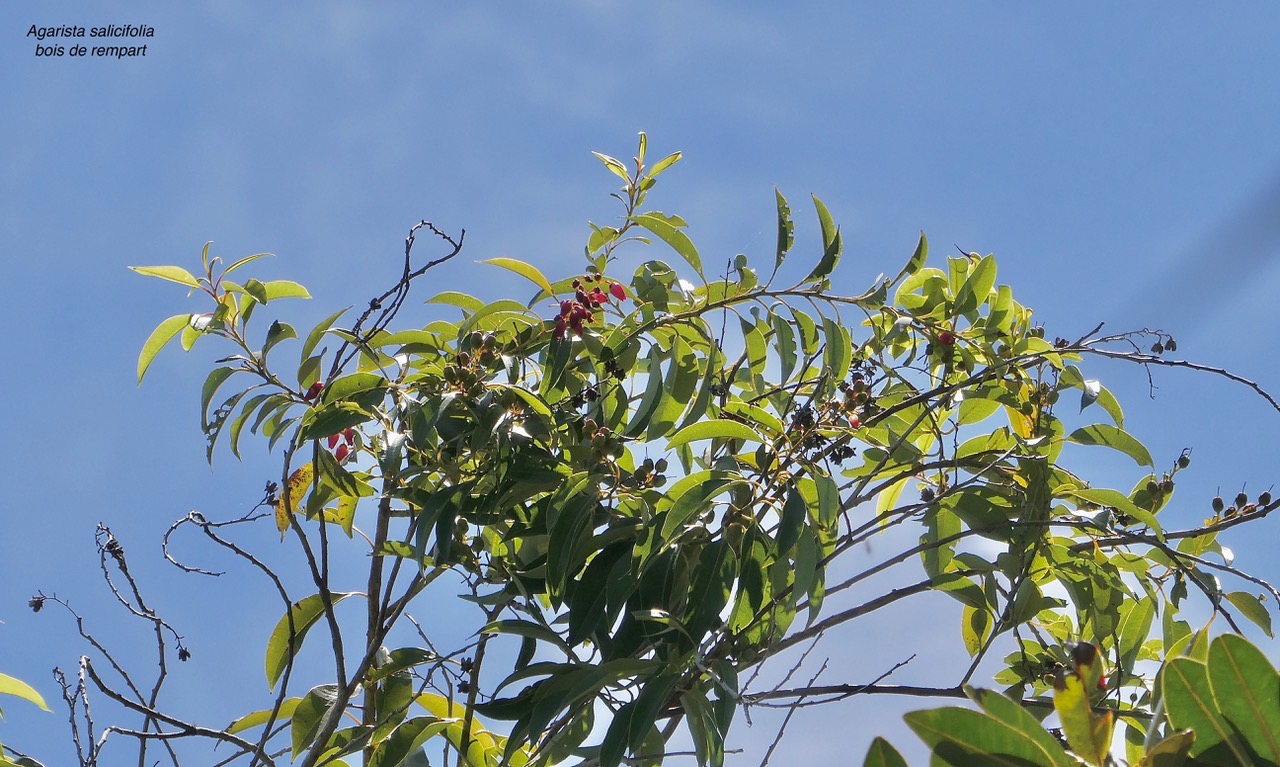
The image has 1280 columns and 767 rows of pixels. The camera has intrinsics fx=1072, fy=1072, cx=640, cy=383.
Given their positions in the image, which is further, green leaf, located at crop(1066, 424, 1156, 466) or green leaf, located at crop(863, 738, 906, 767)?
Result: green leaf, located at crop(1066, 424, 1156, 466)

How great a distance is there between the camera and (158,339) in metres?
1.86

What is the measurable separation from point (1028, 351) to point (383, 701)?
129 cm

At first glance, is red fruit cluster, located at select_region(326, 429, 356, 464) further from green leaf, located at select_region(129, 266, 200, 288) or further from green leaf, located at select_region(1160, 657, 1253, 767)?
green leaf, located at select_region(1160, 657, 1253, 767)

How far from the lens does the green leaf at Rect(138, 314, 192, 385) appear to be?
1.84 meters

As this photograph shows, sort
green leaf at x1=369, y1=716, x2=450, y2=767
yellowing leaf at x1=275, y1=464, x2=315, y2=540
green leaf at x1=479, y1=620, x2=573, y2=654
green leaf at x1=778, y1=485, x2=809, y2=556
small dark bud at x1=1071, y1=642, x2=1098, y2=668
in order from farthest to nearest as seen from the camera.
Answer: yellowing leaf at x1=275, y1=464, x2=315, y2=540 < green leaf at x1=369, y1=716, x2=450, y2=767 < green leaf at x1=479, y1=620, x2=573, y2=654 < green leaf at x1=778, y1=485, x2=809, y2=556 < small dark bud at x1=1071, y1=642, x2=1098, y2=668

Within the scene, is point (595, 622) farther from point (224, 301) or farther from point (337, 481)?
point (224, 301)

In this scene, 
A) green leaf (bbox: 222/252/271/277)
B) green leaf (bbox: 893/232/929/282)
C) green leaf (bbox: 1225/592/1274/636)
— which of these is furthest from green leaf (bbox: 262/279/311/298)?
green leaf (bbox: 1225/592/1274/636)

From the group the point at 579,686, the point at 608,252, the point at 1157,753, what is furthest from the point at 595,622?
the point at 1157,753

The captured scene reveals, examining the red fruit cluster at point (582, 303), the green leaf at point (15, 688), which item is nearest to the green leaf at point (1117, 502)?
the red fruit cluster at point (582, 303)

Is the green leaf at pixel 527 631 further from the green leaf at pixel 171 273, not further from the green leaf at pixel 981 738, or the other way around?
the green leaf at pixel 981 738

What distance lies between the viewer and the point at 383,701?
1912mm

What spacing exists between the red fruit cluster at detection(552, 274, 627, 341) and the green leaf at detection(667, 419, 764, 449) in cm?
26

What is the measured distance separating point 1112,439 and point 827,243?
2.04ft

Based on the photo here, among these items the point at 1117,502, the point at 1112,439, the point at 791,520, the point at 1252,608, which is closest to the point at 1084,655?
the point at 791,520
